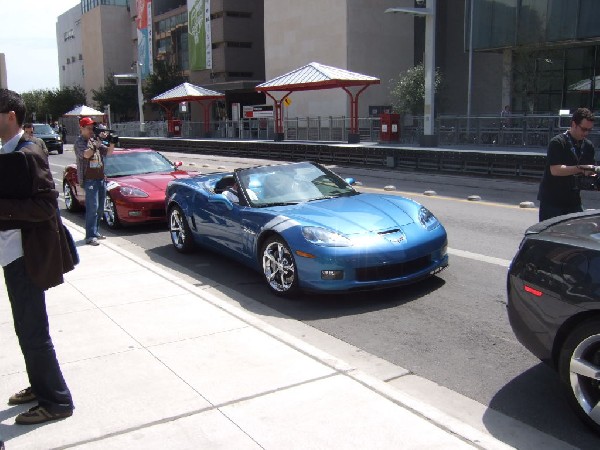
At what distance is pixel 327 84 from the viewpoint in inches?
1192

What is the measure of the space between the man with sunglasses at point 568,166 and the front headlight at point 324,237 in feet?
6.39

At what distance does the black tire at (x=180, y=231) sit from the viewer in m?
8.59

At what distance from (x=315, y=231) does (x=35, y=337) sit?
3.07 meters

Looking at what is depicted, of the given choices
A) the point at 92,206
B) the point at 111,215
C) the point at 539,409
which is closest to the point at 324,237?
the point at 539,409

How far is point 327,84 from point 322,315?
25.6 m

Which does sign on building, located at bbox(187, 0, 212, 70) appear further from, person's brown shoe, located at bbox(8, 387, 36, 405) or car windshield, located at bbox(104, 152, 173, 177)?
person's brown shoe, located at bbox(8, 387, 36, 405)

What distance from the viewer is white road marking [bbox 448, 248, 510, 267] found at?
24.6 ft

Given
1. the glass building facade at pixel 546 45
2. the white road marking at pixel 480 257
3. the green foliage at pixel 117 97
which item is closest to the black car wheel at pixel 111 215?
the white road marking at pixel 480 257

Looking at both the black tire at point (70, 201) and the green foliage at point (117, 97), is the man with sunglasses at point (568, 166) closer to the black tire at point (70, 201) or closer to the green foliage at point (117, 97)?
the black tire at point (70, 201)

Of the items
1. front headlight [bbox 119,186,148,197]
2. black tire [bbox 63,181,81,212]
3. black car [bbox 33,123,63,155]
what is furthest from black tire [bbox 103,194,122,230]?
black car [bbox 33,123,63,155]

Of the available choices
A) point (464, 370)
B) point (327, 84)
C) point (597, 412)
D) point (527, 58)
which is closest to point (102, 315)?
point (464, 370)

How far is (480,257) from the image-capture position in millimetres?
7840

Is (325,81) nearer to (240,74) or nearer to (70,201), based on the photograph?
(70,201)

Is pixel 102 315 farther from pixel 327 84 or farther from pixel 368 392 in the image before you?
pixel 327 84
